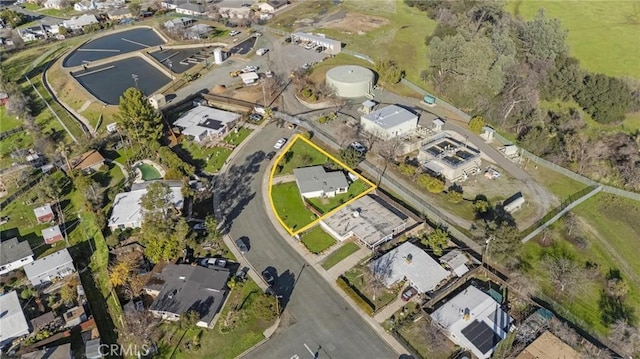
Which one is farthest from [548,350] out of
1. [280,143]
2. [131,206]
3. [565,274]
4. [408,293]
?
[131,206]

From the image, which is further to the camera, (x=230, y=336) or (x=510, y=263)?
(x=510, y=263)

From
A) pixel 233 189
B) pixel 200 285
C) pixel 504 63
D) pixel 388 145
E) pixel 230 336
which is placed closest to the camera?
pixel 230 336

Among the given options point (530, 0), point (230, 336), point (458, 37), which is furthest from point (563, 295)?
point (530, 0)

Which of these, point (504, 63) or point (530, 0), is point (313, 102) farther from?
point (530, 0)

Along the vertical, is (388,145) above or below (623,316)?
above

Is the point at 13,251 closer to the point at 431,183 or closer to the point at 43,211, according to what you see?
the point at 43,211

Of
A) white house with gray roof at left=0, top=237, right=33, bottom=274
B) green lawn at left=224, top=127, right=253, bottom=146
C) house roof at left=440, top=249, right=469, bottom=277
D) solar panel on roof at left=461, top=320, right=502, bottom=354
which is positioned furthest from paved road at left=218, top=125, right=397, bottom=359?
white house with gray roof at left=0, top=237, right=33, bottom=274

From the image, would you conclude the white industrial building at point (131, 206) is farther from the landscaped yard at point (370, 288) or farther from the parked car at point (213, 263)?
the landscaped yard at point (370, 288)

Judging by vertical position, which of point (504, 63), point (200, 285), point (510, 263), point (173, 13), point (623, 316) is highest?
point (173, 13)
